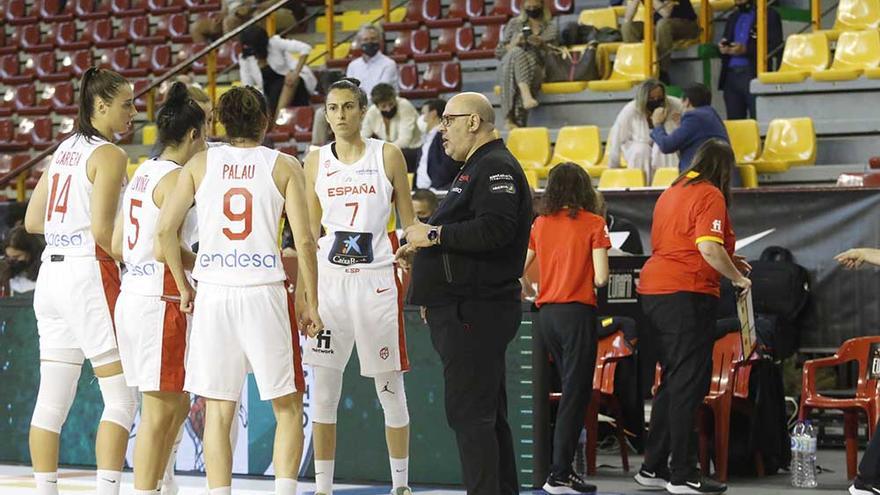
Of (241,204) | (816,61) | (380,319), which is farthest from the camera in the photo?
(816,61)

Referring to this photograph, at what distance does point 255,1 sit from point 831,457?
9870 millimetres

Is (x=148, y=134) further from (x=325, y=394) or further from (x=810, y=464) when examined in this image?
(x=810, y=464)

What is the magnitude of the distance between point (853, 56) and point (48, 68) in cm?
1036

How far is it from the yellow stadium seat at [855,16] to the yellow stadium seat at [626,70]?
166cm

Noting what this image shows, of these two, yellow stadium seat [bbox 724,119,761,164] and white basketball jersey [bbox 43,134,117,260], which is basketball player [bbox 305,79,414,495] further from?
yellow stadium seat [bbox 724,119,761,164]

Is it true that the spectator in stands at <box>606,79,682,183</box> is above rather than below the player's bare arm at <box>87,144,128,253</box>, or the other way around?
above

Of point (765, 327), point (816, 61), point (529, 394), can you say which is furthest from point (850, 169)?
point (529, 394)

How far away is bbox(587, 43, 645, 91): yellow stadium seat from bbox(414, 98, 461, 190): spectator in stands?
82.9 inches

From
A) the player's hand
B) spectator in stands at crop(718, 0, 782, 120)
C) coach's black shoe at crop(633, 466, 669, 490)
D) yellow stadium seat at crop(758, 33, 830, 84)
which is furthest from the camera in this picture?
spectator in stands at crop(718, 0, 782, 120)

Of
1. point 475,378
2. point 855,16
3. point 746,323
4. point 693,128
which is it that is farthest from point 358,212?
point 855,16

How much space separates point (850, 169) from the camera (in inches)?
451

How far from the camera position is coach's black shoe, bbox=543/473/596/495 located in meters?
7.28

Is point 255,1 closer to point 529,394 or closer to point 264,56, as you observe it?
point 264,56

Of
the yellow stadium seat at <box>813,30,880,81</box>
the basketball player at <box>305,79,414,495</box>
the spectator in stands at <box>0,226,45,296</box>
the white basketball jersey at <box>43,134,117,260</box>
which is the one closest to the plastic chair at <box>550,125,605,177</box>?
the yellow stadium seat at <box>813,30,880,81</box>
